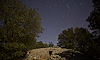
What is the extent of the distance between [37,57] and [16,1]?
10.5 m

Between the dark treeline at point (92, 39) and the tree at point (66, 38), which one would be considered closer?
the dark treeline at point (92, 39)

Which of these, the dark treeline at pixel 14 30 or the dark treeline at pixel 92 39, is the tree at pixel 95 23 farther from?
the dark treeline at pixel 14 30

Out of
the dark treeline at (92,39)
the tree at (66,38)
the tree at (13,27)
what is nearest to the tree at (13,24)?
the tree at (13,27)

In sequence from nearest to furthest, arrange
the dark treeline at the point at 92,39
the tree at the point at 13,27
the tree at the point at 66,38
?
the dark treeline at the point at 92,39
the tree at the point at 13,27
the tree at the point at 66,38

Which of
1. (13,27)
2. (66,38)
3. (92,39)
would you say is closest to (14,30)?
(13,27)

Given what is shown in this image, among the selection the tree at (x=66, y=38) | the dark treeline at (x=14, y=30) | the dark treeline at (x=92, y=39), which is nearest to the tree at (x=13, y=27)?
the dark treeline at (x=14, y=30)

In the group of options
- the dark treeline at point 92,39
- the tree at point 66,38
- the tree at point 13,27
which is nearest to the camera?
the dark treeline at point 92,39

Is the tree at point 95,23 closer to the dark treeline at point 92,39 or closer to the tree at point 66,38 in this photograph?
the dark treeline at point 92,39

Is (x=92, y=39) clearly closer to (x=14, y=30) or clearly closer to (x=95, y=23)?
(x=95, y=23)

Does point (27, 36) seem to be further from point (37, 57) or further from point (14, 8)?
point (14, 8)

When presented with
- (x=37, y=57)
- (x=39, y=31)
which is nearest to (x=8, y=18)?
(x=39, y=31)

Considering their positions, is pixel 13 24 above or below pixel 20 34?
above

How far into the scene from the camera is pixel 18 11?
10.2 m

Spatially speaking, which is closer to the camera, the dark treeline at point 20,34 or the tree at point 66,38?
the dark treeline at point 20,34
